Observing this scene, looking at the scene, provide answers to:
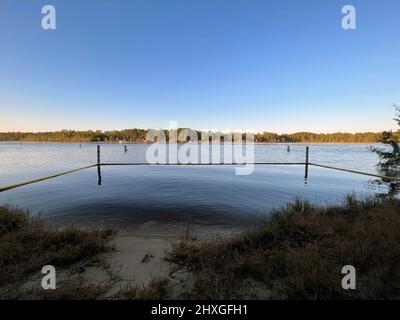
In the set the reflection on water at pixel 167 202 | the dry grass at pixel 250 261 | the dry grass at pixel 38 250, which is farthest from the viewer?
the reflection on water at pixel 167 202

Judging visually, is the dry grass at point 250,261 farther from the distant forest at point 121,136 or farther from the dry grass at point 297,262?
the distant forest at point 121,136

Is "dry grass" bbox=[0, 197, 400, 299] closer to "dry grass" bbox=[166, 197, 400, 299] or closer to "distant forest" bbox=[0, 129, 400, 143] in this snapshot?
"dry grass" bbox=[166, 197, 400, 299]

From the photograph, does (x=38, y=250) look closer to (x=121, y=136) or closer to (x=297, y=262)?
(x=297, y=262)

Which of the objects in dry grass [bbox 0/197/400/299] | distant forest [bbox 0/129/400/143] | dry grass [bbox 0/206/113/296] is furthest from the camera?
distant forest [bbox 0/129/400/143]

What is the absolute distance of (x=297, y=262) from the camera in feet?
12.2

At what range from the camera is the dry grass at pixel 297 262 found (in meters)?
3.19

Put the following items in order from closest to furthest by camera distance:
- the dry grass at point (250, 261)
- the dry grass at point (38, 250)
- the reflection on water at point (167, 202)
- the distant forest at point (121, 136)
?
the dry grass at point (250, 261) < the dry grass at point (38, 250) < the reflection on water at point (167, 202) < the distant forest at point (121, 136)

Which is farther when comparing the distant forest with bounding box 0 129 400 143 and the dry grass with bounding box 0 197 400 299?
the distant forest with bounding box 0 129 400 143

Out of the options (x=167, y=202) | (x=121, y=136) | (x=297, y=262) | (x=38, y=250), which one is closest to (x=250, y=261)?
(x=297, y=262)

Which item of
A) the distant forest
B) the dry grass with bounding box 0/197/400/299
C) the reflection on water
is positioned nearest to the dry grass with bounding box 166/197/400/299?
the dry grass with bounding box 0/197/400/299

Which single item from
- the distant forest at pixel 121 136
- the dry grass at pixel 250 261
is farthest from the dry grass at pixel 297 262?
the distant forest at pixel 121 136

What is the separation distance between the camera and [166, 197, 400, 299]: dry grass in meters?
3.19

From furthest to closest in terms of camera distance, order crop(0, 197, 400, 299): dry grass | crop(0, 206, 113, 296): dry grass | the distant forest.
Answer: the distant forest, crop(0, 206, 113, 296): dry grass, crop(0, 197, 400, 299): dry grass
